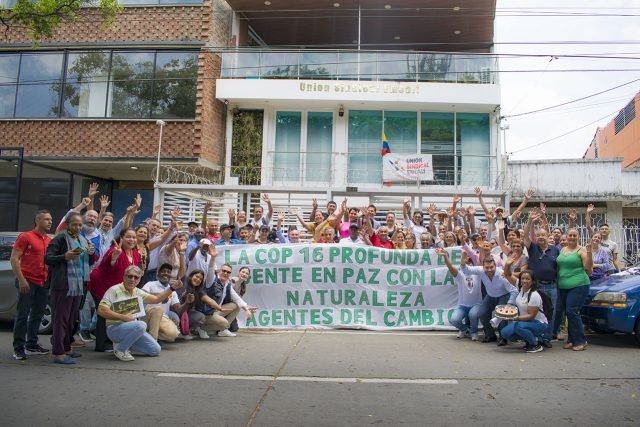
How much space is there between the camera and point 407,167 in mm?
16859

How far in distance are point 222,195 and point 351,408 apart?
1328cm

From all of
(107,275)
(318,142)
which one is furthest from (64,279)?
(318,142)

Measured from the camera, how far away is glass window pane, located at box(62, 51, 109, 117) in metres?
17.6

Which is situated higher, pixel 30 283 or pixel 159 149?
pixel 159 149

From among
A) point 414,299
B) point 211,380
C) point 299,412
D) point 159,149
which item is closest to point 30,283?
point 211,380

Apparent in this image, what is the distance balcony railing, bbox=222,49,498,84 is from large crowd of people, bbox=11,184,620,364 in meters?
9.20

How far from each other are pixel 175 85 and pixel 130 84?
1.61m

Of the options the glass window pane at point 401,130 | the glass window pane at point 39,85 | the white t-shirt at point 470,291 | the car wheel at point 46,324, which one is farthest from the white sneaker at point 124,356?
the glass window pane at point 39,85

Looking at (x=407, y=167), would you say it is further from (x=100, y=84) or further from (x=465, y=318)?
(x=100, y=84)

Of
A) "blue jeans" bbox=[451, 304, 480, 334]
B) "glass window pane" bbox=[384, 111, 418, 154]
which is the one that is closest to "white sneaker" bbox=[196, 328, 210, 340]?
"blue jeans" bbox=[451, 304, 480, 334]

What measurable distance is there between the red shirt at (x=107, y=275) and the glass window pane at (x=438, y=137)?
1289 cm

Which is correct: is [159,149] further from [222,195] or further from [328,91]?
[328,91]

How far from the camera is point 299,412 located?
4469mm

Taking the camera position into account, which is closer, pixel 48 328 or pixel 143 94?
pixel 48 328
